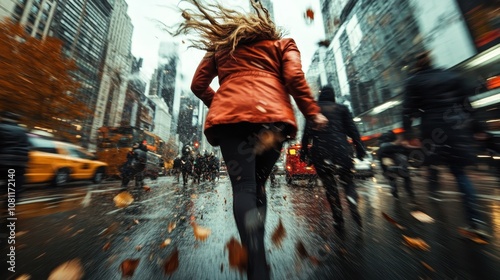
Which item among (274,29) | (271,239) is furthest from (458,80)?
(271,239)

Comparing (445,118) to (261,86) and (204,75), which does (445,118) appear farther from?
(204,75)

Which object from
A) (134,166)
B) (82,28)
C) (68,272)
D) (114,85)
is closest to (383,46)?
(134,166)

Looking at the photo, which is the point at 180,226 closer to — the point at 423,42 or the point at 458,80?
the point at 458,80

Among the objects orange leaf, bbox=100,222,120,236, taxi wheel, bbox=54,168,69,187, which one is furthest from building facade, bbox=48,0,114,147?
orange leaf, bbox=100,222,120,236

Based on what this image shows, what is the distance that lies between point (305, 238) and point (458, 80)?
2.34 metres

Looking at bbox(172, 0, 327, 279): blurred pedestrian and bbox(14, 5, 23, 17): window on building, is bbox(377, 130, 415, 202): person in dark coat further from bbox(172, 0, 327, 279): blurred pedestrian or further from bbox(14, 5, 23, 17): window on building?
bbox(14, 5, 23, 17): window on building

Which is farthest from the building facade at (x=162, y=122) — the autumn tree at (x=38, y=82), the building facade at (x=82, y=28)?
the autumn tree at (x=38, y=82)

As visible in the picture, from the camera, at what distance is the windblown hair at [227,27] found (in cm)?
155

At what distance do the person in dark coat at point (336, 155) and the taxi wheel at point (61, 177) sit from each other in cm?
885

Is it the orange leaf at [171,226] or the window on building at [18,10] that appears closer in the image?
the orange leaf at [171,226]

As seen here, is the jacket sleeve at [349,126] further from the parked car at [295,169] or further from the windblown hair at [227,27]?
the parked car at [295,169]

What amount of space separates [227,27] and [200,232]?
2109 millimetres

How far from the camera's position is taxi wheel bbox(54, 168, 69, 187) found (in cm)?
766

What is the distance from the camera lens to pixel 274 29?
1.67m
